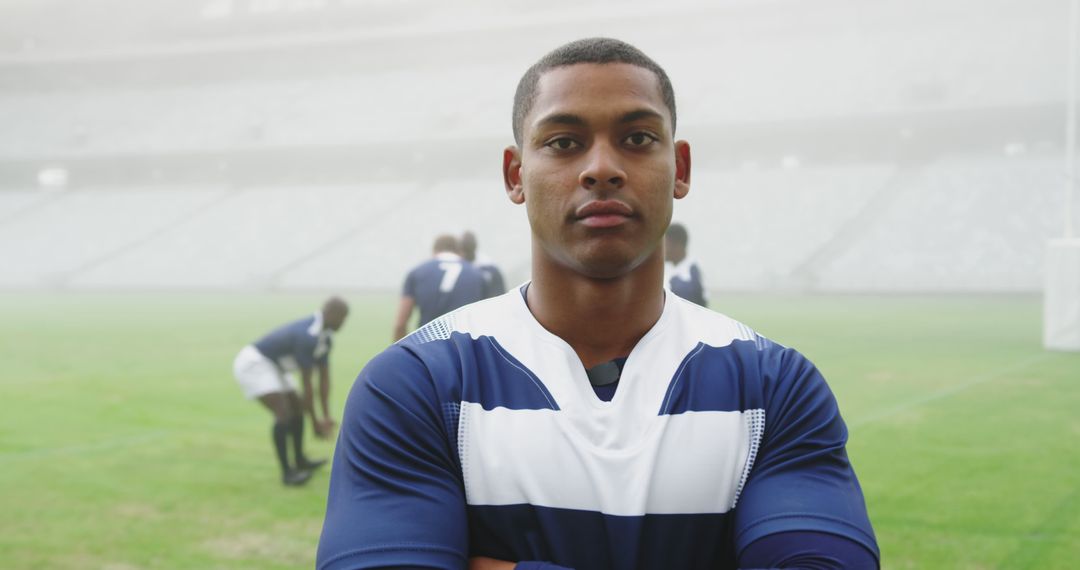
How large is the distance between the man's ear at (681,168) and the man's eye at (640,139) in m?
0.15

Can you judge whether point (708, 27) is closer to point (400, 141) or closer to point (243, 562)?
point (400, 141)

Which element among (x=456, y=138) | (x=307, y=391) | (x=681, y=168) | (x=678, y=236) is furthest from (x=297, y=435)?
(x=456, y=138)

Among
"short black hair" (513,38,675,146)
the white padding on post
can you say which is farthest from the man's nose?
the white padding on post

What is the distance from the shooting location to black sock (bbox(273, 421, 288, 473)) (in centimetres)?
714

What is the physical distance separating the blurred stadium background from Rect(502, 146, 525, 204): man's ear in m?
3.83

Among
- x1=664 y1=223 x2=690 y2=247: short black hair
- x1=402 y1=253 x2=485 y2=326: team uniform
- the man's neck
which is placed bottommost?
x1=402 y1=253 x2=485 y2=326: team uniform

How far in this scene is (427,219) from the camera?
128ft

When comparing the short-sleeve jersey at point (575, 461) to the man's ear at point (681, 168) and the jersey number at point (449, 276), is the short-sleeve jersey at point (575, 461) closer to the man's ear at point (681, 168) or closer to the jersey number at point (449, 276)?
the man's ear at point (681, 168)

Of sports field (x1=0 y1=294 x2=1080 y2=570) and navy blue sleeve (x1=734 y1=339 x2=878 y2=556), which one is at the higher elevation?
navy blue sleeve (x1=734 y1=339 x2=878 y2=556)

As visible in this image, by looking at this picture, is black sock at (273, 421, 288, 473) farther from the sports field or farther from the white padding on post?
the white padding on post

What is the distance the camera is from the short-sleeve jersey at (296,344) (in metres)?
7.11

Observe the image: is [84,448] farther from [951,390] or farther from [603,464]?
[951,390]

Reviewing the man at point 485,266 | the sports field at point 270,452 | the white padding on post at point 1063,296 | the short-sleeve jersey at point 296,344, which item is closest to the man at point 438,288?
the man at point 485,266

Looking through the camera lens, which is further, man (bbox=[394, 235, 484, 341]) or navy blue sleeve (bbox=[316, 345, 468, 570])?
man (bbox=[394, 235, 484, 341])
